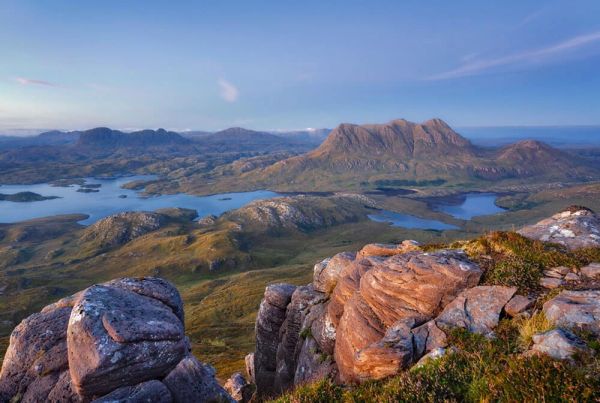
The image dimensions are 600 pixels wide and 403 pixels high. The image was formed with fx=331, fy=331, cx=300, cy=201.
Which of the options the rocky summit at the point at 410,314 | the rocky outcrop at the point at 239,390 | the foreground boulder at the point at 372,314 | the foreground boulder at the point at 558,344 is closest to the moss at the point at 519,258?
the rocky summit at the point at 410,314

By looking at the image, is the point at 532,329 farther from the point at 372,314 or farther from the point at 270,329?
the point at 270,329

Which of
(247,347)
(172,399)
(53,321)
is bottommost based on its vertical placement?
(247,347)

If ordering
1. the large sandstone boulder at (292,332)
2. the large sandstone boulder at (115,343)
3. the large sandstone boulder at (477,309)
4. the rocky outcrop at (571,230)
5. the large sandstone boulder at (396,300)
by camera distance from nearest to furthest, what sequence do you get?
the large sandstone boulder at (477,309), the large sandstone boulder at (115,343), the large sandstone boulder at (396,300), the rocky outcrop at (571,230), the large sandstone boulder at (292,332)

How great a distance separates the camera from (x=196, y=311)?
424ft

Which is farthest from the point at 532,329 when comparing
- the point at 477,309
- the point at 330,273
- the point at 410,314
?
A: the point at 330,273

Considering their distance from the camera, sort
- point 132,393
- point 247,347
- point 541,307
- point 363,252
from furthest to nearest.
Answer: point 247,347 → point 363,252 → point 132,393 → point 541,307

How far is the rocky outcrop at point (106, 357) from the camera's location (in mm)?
17125

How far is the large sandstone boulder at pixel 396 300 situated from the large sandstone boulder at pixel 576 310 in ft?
15.0

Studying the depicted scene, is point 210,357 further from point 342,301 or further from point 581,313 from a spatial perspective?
point 581,313

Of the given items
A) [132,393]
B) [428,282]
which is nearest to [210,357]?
[132,393]

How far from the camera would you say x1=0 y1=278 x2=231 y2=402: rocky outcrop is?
17.1 m

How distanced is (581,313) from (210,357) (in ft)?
239

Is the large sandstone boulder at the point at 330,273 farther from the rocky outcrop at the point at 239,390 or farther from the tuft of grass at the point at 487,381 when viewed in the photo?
the tuft of grass at the point at 487,381

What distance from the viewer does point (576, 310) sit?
12.9m
